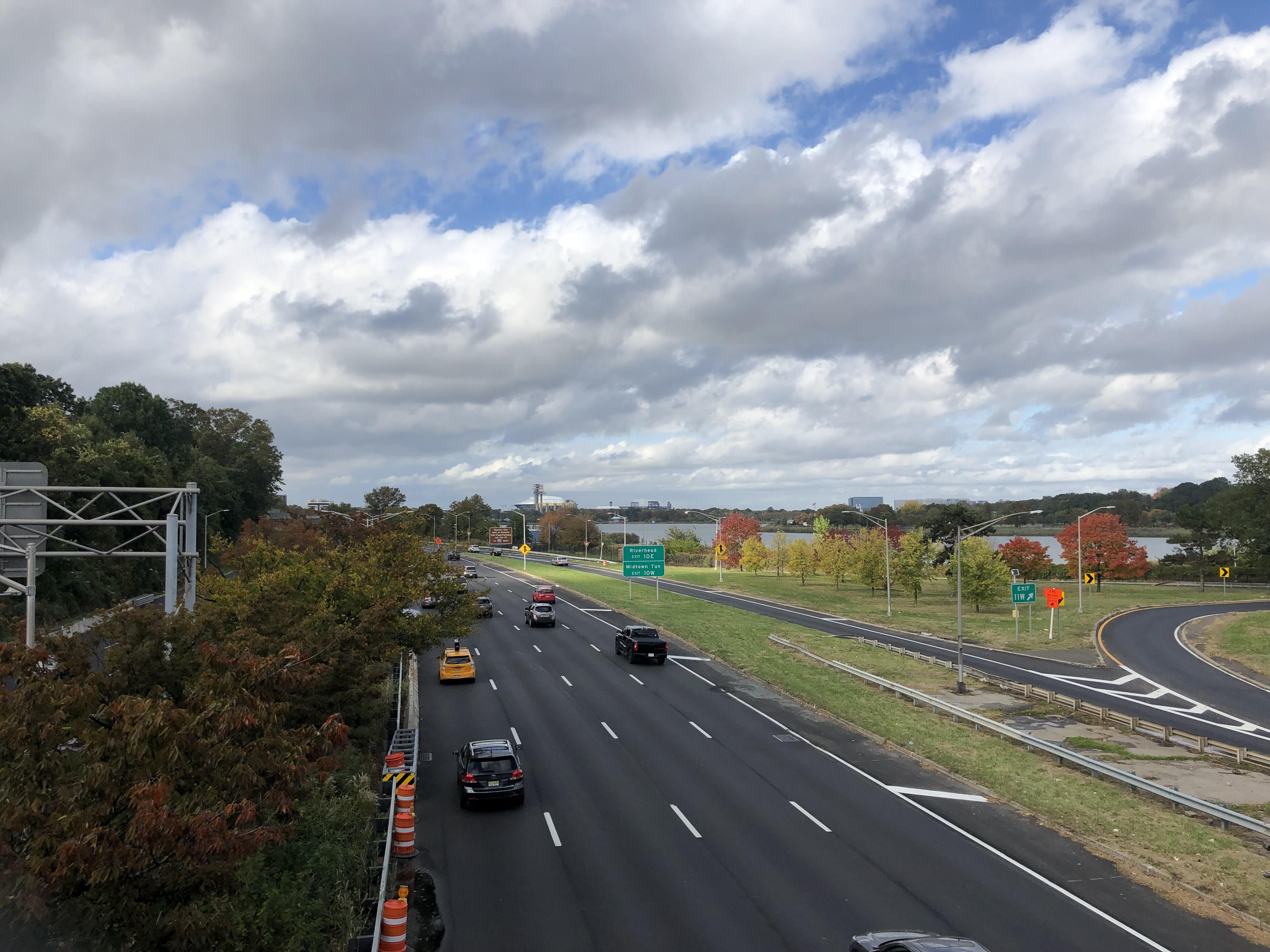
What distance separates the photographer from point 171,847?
8.21 m

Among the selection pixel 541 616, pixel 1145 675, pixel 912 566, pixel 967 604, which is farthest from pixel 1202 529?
pixel 541 616

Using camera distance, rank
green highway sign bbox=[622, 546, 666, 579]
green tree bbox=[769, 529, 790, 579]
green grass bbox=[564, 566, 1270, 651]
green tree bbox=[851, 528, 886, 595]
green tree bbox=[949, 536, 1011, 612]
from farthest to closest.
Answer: green tree bbox=[769, 529, 790, 579]
green tree bbox=[851, 528, 886, 595]
green tree bbox=[949, 536, 1011, 612]
green highway sign bbox=[622, 546, 666, 579]
green grass bbox=[564, 566, 1270, 651]

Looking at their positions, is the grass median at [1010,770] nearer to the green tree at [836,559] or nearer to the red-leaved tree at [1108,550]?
the green tree at [836,559]

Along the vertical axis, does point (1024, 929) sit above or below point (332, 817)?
below

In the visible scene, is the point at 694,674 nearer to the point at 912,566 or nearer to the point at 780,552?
the point at 912,566

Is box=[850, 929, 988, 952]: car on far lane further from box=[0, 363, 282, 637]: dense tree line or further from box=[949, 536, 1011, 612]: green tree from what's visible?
box=[949, 536, 1011, 612]: green tree

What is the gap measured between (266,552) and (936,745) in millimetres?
27395

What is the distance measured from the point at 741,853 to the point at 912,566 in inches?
2439

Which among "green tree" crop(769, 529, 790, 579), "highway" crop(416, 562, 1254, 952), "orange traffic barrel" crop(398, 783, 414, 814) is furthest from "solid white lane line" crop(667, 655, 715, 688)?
"green tree" crop(769, 529, 790, 579)

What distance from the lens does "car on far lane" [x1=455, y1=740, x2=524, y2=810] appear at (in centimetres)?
1955

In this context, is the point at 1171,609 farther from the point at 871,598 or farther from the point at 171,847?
the point at 171,847

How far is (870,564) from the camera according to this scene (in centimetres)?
7944

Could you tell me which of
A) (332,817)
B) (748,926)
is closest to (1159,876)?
(748,926)

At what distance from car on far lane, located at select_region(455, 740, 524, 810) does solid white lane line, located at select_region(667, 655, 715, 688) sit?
52.5ft
